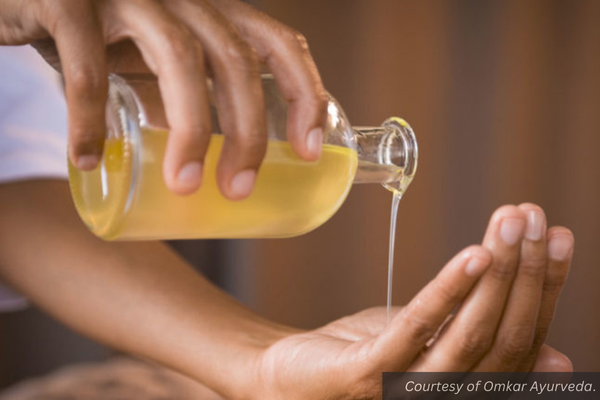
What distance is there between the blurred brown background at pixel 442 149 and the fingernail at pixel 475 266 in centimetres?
157

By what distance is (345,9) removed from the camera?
221 centimetres

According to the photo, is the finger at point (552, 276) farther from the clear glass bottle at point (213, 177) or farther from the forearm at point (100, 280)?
the forearm at point (100, 280)

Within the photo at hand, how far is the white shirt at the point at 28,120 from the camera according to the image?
1055 millimetres

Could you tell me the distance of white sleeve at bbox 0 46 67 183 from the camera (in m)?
1.05

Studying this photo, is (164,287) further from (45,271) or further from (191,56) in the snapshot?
(191,56)

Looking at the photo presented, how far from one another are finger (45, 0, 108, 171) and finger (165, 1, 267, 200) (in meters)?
0.07

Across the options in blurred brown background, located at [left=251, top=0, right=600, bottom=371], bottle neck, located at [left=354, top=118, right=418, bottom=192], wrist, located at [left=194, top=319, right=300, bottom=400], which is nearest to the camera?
bottle neck, located at [left=354, top=118, right=418, bottom=192]

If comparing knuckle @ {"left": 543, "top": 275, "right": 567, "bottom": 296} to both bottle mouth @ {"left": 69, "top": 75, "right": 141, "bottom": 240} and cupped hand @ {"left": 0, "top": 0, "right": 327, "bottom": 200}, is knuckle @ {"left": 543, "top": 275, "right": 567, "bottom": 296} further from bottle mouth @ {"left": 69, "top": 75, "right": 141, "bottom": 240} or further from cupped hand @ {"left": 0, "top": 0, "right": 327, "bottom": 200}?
bottle mouth @ {"left": 69, "top": 75, "right": 141, "bottom": 240}

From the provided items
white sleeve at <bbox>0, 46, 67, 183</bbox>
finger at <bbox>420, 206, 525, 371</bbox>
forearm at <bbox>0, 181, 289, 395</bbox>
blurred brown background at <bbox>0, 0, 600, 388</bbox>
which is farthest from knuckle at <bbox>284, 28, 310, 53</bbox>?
blurred brown background at <bbox>0, 0, 600, 388</bbox>

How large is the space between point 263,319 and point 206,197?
0.43 meters

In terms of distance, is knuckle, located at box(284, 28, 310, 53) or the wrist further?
the wrist

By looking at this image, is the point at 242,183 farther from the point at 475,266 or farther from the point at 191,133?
the point at 475,266

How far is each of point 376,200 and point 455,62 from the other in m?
0.47

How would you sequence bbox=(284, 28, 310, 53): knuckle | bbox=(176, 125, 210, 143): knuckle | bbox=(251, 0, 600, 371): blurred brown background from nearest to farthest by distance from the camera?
bbox=(176, 125, 210, 143): knuckle, bbox=(284, 28, 310, 53): knuckle, bbox=(251, 0, 600, 371): blurred brown background
